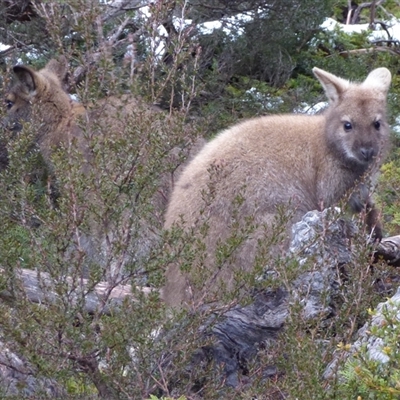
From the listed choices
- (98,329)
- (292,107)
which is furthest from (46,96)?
(98,329)

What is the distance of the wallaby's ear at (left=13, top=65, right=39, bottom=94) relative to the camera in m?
9.77

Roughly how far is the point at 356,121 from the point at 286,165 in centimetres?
97

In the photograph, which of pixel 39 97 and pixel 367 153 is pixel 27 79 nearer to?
pixel 39 97

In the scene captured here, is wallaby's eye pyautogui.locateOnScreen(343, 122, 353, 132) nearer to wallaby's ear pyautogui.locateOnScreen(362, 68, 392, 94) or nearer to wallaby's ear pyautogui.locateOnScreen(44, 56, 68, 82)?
wallaby's ear pyautogui.locateOnScreen(362, 68, 392, 94)

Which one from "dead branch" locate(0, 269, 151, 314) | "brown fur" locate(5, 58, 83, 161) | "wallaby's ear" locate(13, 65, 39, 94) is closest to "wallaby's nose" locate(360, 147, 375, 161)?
"dead branch" locate(0, 269, 151, 314)

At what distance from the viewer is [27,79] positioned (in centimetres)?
997

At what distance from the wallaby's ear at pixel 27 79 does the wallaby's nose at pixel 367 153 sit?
401 cm

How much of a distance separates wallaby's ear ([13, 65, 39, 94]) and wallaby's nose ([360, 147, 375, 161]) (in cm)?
401

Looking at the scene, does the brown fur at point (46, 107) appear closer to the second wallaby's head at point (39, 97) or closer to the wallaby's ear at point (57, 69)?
the second wallaby's head at point (39, 97)

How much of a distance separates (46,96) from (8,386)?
5.53 meters

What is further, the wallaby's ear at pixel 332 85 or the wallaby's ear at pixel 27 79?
the wallaby's ear at pixel 27 79

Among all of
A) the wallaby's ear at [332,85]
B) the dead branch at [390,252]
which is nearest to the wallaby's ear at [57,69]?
the wallaby's ear at [332,85]

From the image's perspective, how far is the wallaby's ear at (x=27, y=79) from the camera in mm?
9766

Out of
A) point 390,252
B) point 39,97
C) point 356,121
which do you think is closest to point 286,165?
point 356,121
